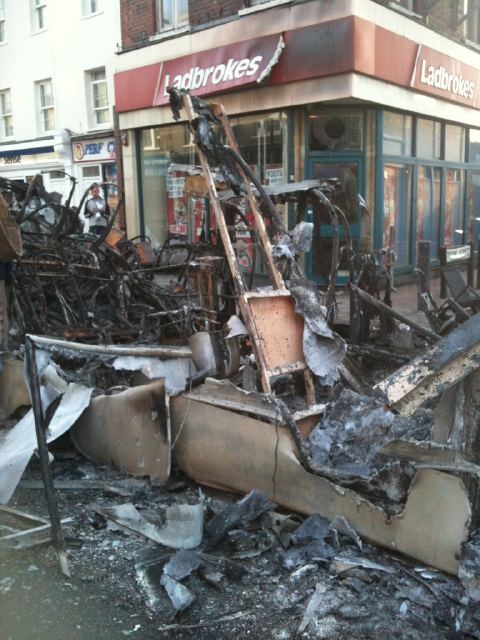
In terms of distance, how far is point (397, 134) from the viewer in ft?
42.4

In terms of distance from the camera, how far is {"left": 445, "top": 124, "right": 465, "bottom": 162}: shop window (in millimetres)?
15016

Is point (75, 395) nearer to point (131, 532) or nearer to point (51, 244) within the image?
point (131, 532)

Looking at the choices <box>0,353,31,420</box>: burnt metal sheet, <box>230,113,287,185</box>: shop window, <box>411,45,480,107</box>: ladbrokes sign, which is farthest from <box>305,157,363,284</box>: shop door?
<box>0,353,31,420</box>: burnt metal sheet

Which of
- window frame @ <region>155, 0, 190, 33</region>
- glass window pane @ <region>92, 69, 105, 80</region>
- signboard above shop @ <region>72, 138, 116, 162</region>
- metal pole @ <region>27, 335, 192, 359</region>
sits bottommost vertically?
metal pole @ <region>27, 335, 192, 359</region>

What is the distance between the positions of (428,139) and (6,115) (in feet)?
47.7

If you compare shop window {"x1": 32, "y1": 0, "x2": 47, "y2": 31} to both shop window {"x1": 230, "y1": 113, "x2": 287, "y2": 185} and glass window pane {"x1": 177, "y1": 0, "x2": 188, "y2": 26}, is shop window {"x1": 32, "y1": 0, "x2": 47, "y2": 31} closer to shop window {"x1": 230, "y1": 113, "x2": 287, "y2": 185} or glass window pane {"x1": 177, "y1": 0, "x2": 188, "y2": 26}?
glass window pane {"x1": 177, "y1": 0, "x2": 188, "y2": 26}

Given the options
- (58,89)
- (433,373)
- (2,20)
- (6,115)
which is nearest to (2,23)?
(2,20)

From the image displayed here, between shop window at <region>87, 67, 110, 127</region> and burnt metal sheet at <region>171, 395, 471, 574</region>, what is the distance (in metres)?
15.3

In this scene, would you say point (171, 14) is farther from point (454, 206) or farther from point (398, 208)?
point (454, 206)

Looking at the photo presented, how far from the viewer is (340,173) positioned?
1205 centimetres

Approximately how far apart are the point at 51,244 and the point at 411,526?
5965mm

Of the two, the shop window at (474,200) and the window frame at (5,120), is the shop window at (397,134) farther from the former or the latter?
the window frame at (5,120)

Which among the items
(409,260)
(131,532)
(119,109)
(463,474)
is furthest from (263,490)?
(119,109)

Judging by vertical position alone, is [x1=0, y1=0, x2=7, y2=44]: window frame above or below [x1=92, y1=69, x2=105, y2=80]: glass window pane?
above
